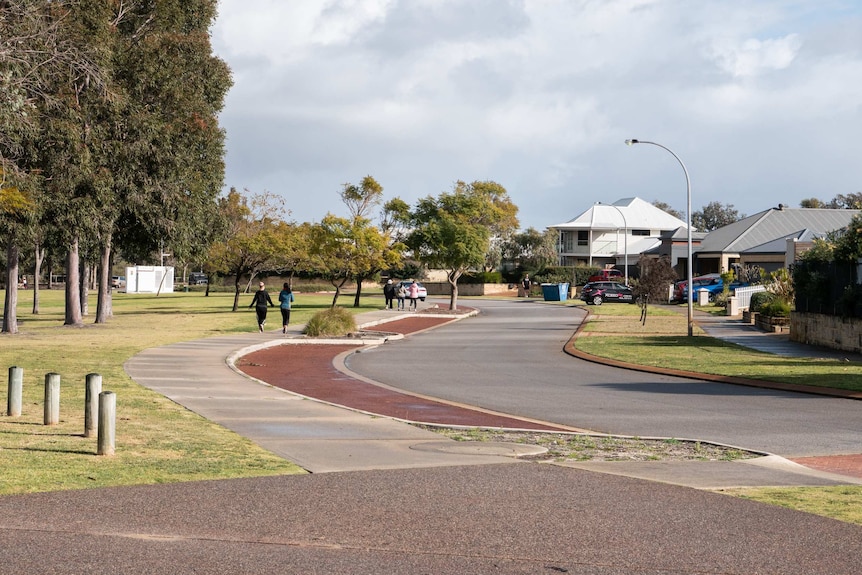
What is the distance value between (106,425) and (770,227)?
7301 centimetres

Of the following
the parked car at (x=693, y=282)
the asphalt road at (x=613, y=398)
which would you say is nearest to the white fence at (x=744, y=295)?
the parked car at (x=693, y=282)

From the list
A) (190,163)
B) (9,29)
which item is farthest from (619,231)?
(9,29)

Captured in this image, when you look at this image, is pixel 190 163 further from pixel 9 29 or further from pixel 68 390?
pixel 68 390

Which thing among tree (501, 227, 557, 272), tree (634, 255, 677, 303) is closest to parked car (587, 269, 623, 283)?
tree (501, 227, 557, 272)

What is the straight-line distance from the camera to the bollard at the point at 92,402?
39.2 feet

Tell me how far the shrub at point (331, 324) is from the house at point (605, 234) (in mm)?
71062

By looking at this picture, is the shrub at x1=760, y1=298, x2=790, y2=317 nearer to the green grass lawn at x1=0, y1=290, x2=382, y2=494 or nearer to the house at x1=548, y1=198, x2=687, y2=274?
the green grass lawn at x1=0, y1=290, x2=382, y2=494

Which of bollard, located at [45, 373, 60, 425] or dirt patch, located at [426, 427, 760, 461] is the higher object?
bollard, located at [45, 373, 60, 425]

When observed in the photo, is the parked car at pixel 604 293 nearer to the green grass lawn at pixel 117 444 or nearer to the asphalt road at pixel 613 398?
the asphalt road at pixel 613 398

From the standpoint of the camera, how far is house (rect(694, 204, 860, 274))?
71.9 metres

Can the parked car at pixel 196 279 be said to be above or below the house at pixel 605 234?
below

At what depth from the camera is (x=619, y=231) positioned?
362 feet

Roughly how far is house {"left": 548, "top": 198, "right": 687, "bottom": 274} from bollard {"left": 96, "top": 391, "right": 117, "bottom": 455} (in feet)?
317

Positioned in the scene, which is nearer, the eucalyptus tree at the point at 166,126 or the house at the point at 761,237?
the eucalyptus tree at the point at 166,126
